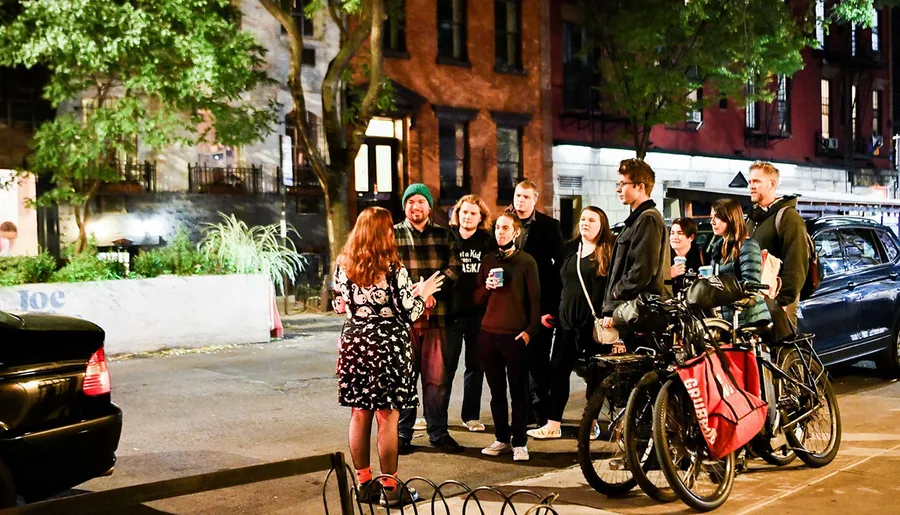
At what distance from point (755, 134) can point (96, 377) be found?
1222 inches

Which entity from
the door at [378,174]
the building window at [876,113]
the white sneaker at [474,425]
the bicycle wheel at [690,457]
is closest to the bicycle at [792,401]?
the bicycle wheel at [690,457]

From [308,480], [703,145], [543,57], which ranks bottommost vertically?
[308,480]

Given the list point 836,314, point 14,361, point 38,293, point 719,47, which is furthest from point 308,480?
point 719,47

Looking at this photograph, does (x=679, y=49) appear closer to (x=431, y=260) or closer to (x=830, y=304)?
(x=830, y=304)

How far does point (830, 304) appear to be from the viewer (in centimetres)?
1007

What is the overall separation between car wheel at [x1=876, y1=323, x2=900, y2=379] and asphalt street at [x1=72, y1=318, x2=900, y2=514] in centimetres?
23

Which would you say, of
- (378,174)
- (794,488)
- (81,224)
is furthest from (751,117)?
(794,488)

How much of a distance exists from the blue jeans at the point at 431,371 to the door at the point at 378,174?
1556 centimetres

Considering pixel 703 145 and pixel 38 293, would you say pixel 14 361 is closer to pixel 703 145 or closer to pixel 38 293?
pixel 38 293

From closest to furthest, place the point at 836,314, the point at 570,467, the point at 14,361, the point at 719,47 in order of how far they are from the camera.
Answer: the point at 14,361, the point at 570,467, the point at 836,314, the point at 719,47

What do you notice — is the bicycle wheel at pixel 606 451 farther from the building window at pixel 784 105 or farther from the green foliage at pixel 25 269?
the building window at pixel 784 105

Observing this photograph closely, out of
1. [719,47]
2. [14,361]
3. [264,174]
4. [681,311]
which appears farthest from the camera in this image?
[719,47]

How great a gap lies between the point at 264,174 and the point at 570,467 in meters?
15.7

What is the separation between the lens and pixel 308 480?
7012 millimetres
